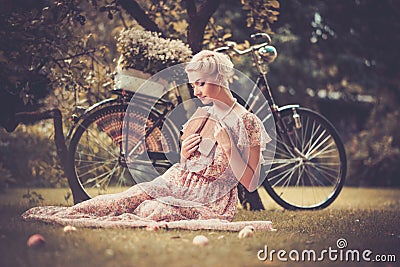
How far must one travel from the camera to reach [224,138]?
350 cm

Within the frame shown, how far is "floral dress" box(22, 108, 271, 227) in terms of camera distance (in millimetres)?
3494

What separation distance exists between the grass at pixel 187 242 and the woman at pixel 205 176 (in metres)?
0.26

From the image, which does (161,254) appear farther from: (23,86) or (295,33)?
(295,33)

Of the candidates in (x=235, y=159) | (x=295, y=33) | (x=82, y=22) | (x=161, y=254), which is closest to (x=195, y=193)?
(x=235, y=159)

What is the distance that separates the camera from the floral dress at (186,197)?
138 inches

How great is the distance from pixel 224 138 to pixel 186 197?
416mm

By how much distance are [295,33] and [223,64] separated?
504 cm

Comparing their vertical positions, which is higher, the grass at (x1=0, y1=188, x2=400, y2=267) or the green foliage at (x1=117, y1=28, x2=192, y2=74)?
the green foliage at (x1=117, y1=28, x2=192, y2=74)

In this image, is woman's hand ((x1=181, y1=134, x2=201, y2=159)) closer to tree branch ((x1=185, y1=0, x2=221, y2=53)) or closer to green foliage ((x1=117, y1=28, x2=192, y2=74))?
green foliage ((x1=117, y1=28, x2=192, y2=74))

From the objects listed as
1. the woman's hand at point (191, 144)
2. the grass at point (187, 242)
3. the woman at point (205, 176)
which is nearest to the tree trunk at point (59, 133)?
the grass at point (187, 242)

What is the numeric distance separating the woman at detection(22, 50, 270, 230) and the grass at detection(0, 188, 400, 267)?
26cm

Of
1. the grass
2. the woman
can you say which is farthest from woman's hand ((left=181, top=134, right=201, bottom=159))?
the grass

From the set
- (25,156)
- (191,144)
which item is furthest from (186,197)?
(25,156)

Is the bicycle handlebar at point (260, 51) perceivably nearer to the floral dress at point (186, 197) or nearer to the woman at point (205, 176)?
the woman at point (205, 176)
